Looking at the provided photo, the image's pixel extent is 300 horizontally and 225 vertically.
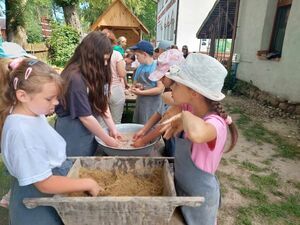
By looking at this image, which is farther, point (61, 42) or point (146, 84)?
point (61, 42)

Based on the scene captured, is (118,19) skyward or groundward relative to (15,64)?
skyward

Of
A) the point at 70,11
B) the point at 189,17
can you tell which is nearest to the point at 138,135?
the point at 70,11

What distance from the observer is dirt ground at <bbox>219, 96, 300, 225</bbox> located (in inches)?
105

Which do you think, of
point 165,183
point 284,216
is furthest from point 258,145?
point 165,183

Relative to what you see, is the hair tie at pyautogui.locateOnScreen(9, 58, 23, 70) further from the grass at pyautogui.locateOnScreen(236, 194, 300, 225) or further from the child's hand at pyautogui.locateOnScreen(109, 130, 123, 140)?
the grass at pyautogui.locateOnScreen(236, 194, 300, 225)

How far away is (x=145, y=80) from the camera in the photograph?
3.13 m

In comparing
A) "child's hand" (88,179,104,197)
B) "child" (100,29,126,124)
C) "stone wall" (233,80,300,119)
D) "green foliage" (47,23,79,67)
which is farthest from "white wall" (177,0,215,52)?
"child's hand" (88,179,104,197)

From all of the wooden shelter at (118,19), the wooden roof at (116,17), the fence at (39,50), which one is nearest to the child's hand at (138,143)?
the fence at (39,50)

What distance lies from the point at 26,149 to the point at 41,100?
21cm

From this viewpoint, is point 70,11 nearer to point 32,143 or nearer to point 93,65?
point 93,65

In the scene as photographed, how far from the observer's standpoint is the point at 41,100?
1052mm

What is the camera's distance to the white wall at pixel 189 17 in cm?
1775

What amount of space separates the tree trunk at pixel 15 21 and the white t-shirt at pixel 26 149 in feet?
30.3

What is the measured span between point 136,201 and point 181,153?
32cm
